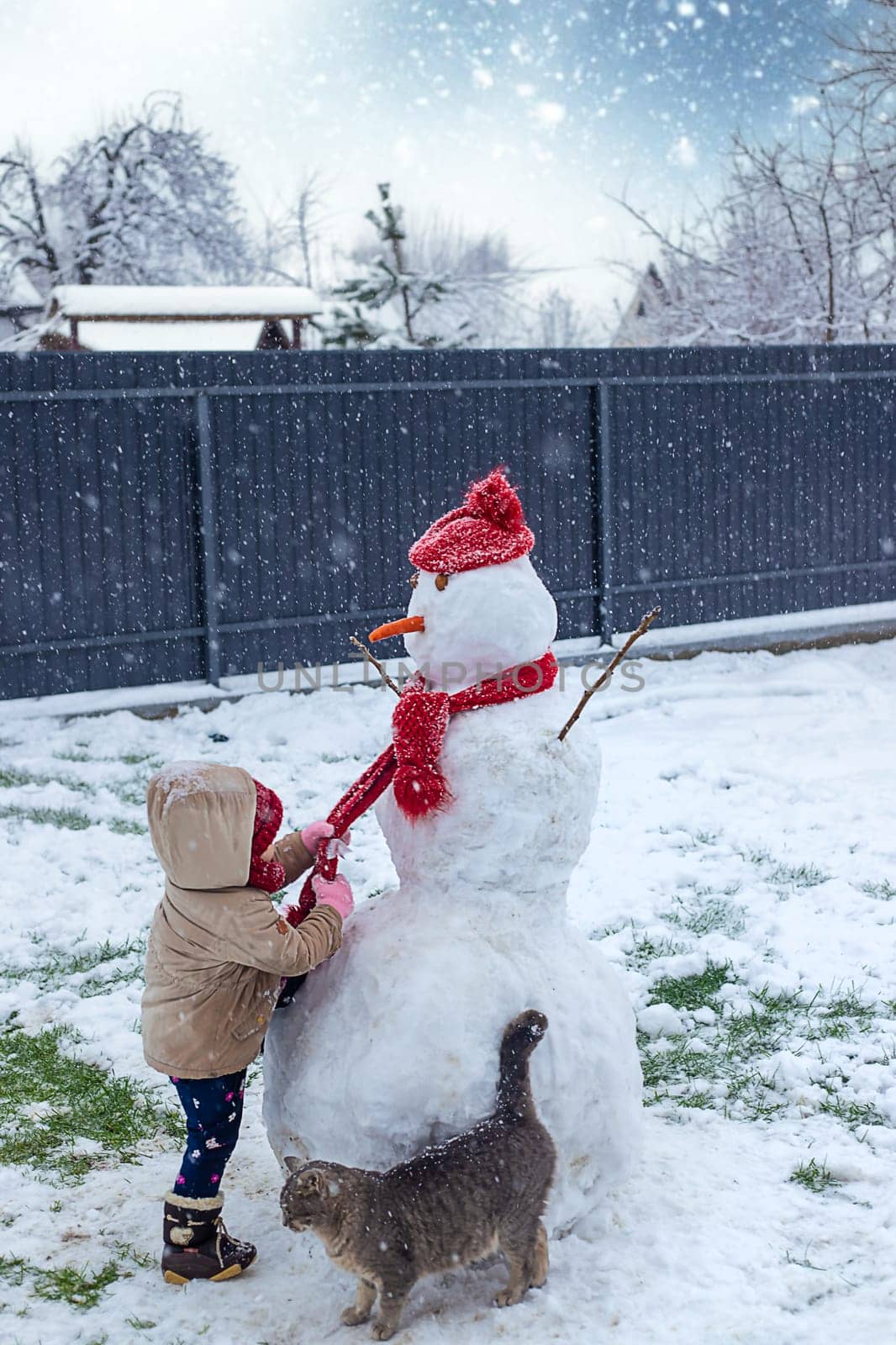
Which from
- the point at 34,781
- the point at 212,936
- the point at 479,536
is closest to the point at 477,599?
the point at 479,536

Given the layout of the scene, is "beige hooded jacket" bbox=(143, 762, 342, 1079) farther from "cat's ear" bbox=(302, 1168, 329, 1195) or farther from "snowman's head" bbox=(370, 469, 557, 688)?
"snowman's head" bbox=(370, 469, 557, 688)

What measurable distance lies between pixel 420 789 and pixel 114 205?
87.0 ft

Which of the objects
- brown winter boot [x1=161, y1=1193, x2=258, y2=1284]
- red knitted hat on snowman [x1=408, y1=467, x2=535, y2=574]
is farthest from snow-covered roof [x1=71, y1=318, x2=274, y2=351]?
brown winter boot [x1=161, y1=1193, x2=258, y2=1284]

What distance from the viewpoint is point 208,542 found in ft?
27.5

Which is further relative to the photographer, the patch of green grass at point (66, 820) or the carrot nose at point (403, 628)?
the patch of green grass at point (66, 820)

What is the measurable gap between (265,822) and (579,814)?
73 centimetres

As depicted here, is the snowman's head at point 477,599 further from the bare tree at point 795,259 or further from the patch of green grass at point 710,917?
the bare tree at point 795,259

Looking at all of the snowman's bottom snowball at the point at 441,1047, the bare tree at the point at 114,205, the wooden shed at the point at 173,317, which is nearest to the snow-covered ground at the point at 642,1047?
the snowman's bottom snowball at the point at 441,1047

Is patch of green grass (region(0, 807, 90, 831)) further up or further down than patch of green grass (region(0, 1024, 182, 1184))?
further up

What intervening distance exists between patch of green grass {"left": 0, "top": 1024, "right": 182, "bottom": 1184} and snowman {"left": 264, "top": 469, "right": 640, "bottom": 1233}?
2.48ft

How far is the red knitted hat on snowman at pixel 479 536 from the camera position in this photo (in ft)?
9.82

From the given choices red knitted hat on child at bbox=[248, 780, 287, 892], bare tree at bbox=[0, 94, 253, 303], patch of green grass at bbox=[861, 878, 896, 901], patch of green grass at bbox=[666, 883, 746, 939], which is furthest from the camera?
bare tree at bbox=[0, 94, 253, 303]

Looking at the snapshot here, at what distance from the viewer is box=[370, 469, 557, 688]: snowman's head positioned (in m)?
2.96

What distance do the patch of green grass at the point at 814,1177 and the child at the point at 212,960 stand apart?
136 cm
